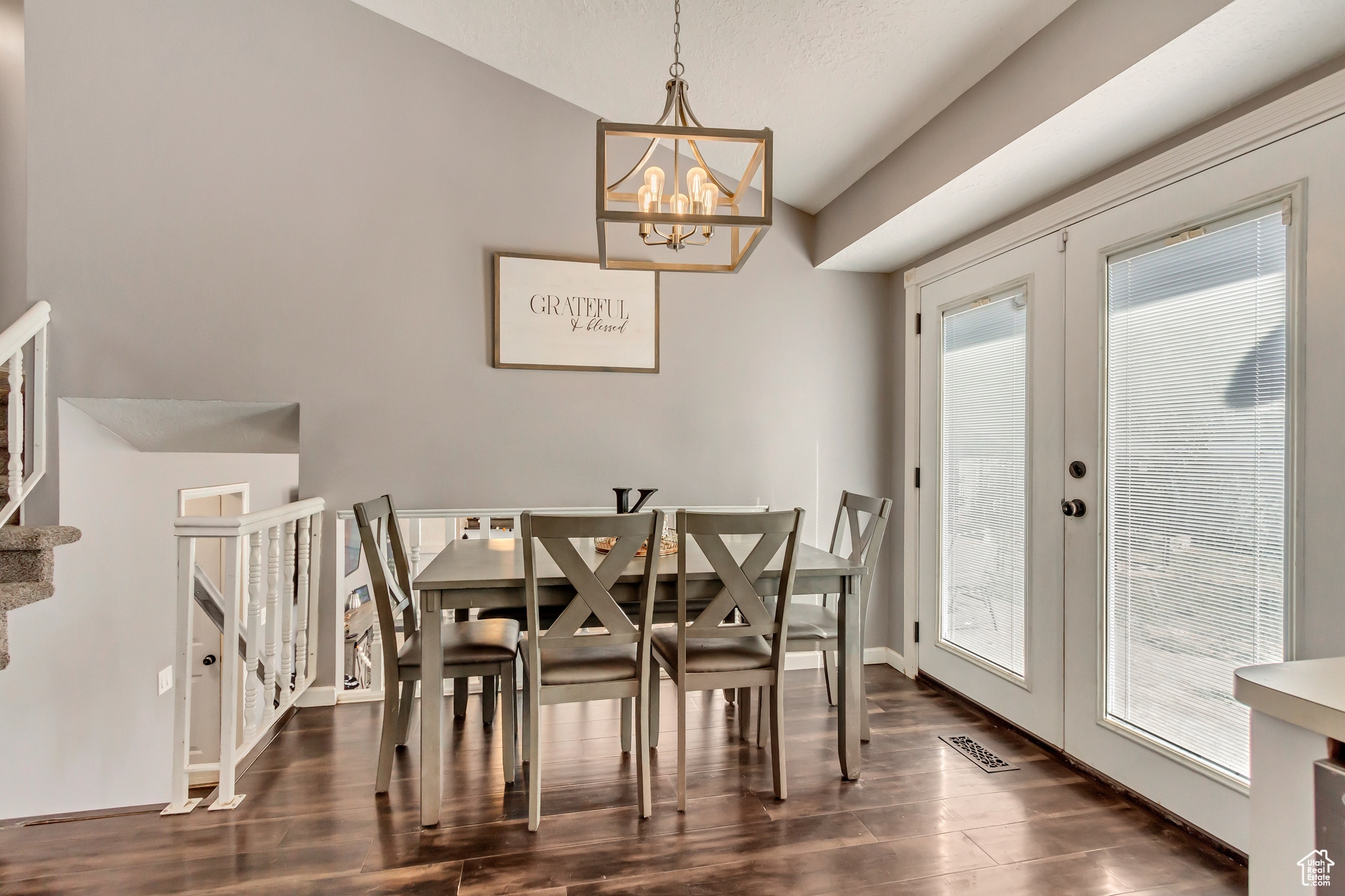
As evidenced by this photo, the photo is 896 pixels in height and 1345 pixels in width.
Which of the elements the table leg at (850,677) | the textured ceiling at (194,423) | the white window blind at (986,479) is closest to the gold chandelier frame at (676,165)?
the table leg at (850,677)

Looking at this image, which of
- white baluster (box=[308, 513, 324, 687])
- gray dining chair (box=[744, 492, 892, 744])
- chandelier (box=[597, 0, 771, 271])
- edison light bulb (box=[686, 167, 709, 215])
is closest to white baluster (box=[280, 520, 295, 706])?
white baluster (box=[308, 513, 324, 687])

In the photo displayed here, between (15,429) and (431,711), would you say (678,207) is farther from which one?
(15,429)

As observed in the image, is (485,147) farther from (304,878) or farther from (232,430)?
(304,878)

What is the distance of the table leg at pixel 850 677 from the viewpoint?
2.26 meters

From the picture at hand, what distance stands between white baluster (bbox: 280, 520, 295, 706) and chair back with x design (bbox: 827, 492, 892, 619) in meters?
2.33

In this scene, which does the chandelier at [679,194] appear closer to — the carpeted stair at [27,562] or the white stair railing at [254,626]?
the white stair railing at [254,626]

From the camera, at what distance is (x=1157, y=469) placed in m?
2.07

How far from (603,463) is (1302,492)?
2.54 m

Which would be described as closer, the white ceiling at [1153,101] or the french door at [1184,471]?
the white ceiling at [1153,101]

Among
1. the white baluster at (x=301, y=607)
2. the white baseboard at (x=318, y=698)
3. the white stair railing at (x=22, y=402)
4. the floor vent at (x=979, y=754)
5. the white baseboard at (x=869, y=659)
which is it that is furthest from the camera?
the white baseboard at (x=869, y=659)

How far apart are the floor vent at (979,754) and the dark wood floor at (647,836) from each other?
43 mm

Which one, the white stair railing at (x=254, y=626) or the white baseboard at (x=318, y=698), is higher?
the white stair railing at (x=254, y=626)

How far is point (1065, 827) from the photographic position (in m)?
1.98

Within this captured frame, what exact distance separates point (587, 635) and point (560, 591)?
0.18 metres
